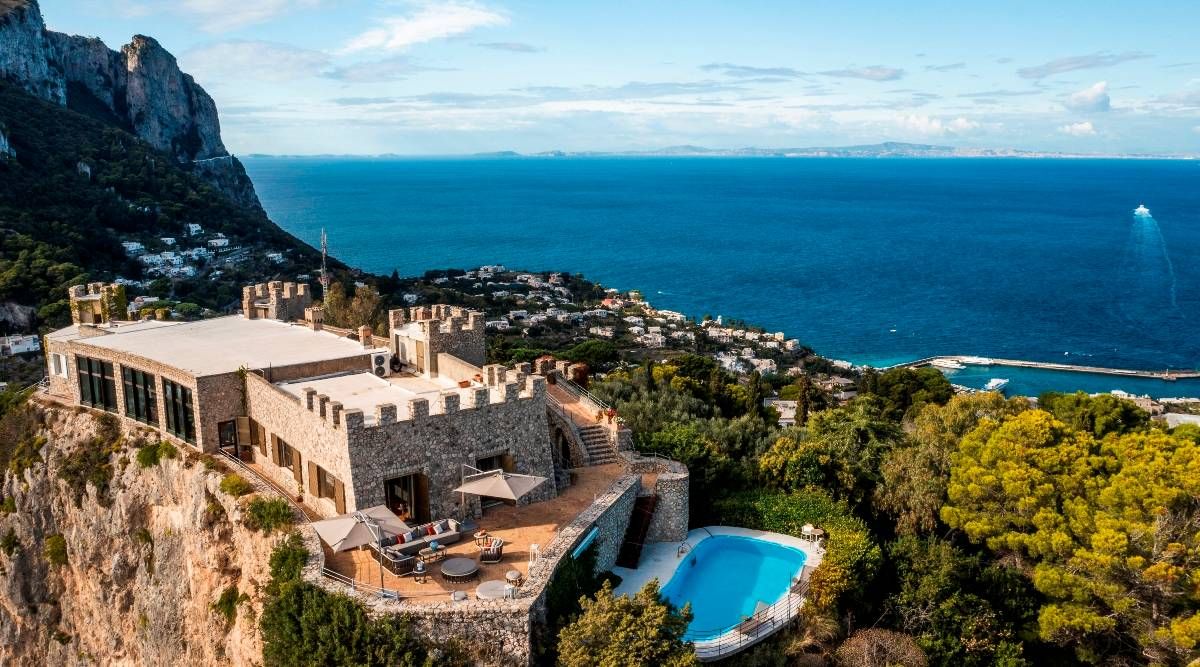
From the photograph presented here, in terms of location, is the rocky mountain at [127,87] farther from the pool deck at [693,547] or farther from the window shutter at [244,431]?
the pool deck at [693,547]

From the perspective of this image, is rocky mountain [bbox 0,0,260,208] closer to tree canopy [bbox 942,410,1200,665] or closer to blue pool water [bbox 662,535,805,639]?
blue pool water [bbox 662,535,805,639]

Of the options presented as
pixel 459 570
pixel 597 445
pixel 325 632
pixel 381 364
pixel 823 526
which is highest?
pixel 381 364

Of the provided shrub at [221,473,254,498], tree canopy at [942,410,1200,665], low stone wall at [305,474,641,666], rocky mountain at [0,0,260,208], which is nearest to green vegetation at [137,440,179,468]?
shrub at [221,473,254,498]

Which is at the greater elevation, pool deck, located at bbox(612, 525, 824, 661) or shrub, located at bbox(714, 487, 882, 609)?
shrub, located at bbox(714, 487, 882, 609)

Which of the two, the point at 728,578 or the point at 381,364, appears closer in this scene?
the point at 728,578

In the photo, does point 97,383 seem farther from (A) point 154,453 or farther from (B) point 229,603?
(B) point 229,603

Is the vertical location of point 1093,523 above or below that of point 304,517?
below

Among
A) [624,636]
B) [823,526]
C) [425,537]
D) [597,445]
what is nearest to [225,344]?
[425,537]
